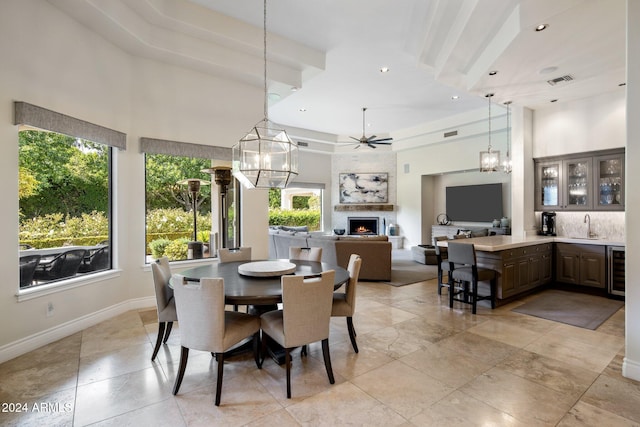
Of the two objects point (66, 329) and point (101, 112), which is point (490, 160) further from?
point (66, 329)

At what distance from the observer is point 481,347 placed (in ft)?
10.4

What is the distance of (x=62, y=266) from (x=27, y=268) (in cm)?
36

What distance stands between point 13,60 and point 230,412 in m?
3.72

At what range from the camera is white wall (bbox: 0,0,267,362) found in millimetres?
3016

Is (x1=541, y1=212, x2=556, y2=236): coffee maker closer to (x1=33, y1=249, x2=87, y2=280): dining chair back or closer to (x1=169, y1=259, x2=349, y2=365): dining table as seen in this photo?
(x1=169, y1=259, x2=349, y2=365): dining table

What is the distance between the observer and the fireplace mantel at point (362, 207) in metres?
10.6

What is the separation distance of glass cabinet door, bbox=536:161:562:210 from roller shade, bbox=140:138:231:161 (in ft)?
18.1

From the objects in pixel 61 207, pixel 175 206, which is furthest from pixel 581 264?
pixel 61 207

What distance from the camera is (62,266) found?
3641mm

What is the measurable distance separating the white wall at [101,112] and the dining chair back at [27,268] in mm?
172

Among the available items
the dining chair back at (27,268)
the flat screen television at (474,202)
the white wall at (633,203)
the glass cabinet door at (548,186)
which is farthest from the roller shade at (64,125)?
the flat screen television at (474,202)

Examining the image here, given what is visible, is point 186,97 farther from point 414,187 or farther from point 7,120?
point 414,187

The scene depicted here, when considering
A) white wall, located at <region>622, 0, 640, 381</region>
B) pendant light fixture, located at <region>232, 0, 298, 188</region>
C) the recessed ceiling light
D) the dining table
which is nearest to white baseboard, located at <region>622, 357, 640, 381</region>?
white wall, located at <region>622, 0, 640, 381</region>

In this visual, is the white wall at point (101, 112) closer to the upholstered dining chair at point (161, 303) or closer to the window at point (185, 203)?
the window at point (185, 203)
